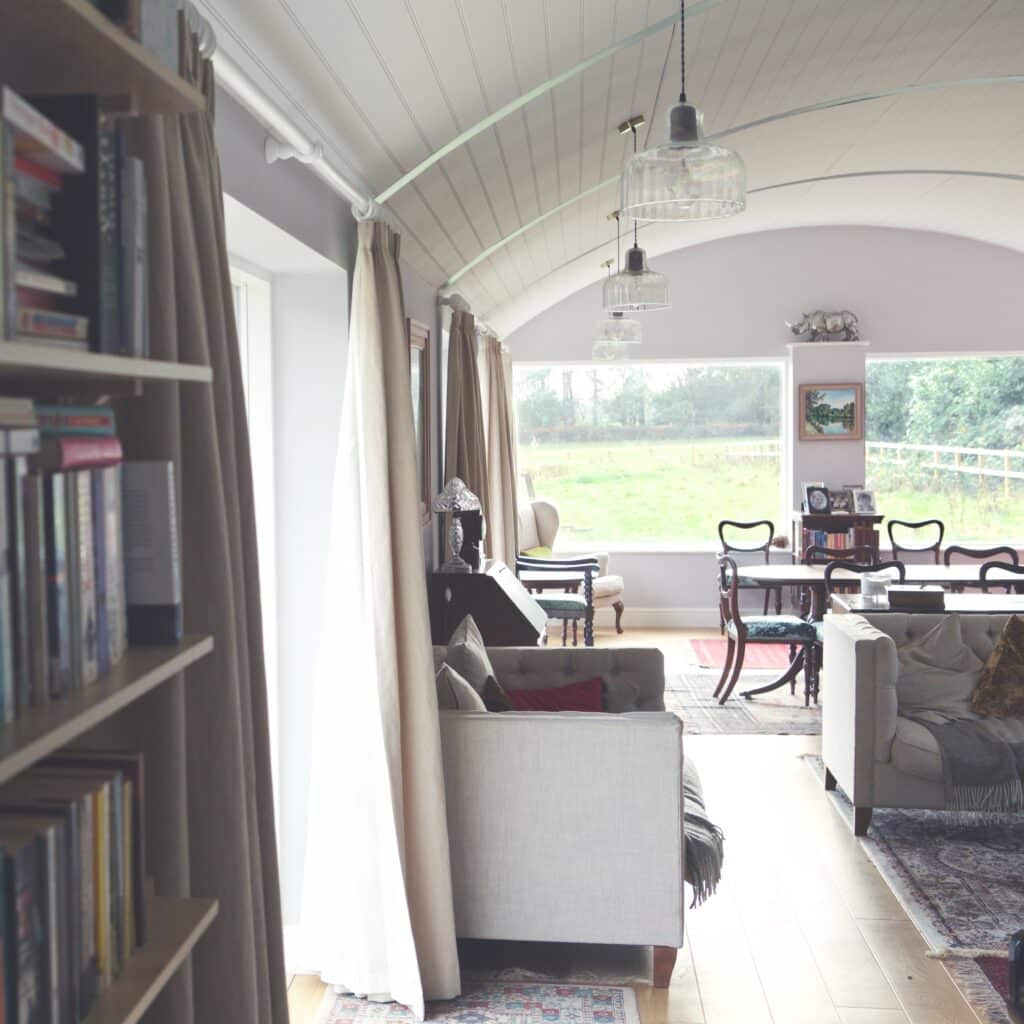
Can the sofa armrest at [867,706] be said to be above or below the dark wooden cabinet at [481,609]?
below

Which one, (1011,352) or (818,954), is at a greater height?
(1011,352)

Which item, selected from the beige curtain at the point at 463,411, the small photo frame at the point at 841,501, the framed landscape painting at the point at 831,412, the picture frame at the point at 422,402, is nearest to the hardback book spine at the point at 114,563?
the picture frame at the point at 422,402

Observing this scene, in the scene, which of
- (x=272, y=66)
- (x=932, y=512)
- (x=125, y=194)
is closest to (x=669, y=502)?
(x=932, y=512)

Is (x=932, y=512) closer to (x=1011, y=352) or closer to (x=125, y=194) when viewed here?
(x=1011, y=352)

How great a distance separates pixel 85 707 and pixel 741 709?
5.84 metres

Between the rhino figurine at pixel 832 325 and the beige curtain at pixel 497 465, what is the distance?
3.28 m

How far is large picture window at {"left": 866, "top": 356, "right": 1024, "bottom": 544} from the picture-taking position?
945 cm

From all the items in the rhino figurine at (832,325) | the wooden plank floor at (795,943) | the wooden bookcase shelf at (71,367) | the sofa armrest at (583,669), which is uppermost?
the rhino figurine at (832,325)

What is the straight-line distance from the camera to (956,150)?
6.54 metres

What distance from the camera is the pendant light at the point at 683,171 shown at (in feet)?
9.71

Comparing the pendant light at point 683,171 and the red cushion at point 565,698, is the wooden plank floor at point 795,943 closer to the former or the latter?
the red cushion at point 565,698

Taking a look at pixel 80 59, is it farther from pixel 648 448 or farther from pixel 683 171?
pixel 648 448

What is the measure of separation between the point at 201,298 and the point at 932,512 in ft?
29.1

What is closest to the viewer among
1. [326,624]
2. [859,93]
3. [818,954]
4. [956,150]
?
[326,624]
